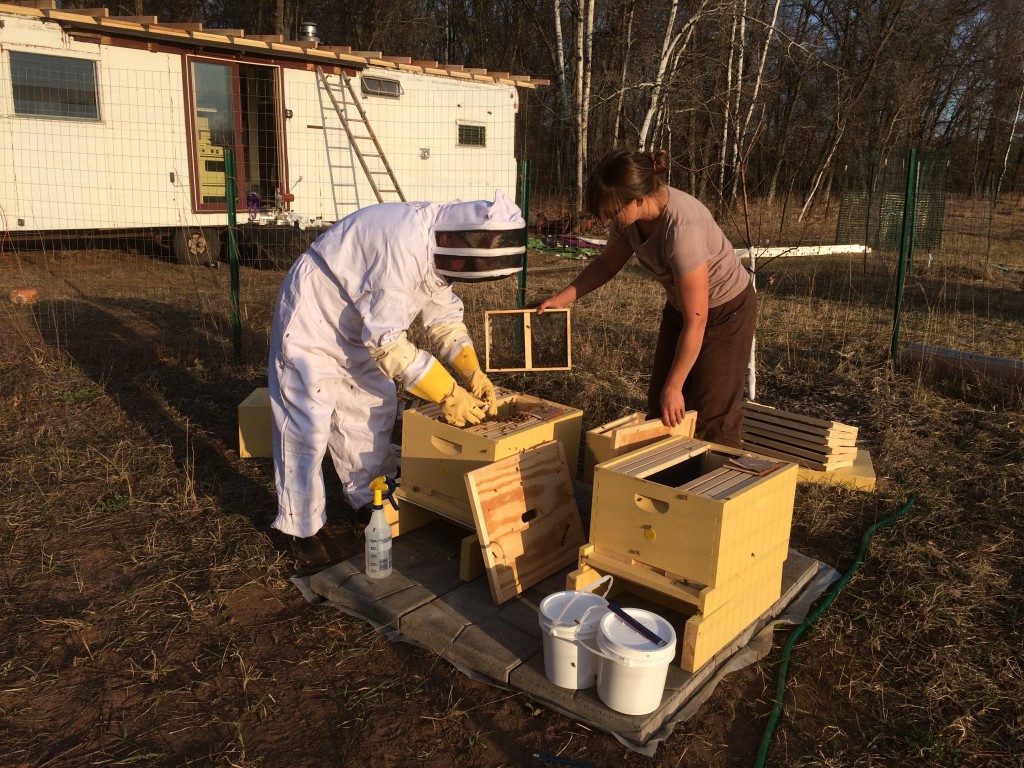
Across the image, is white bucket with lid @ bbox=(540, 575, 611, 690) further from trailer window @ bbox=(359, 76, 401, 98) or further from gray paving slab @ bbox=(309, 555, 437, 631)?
trailer window @ bbox=(359, 76, 401, 98)

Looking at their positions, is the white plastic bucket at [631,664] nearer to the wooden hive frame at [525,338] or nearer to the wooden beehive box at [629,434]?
the wooden beehive box at [629,434]

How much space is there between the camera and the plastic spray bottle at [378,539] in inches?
150

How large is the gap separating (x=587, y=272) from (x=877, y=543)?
2.24 m

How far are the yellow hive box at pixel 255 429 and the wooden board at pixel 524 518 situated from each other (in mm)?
2428

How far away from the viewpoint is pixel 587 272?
181 inches

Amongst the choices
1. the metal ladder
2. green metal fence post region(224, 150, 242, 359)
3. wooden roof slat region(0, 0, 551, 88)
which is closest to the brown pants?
green metal fence post region(224, 150, 242, 359)

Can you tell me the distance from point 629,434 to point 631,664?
1375 millimetres

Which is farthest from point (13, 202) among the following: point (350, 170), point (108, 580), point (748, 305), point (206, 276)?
point (748, 305)

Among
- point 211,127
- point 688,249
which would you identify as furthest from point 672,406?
point 211,127

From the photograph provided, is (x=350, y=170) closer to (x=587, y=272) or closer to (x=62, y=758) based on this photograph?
(x=587, y=272)

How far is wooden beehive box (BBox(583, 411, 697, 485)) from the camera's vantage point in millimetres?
3895

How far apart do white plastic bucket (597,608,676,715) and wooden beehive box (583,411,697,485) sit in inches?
42.2

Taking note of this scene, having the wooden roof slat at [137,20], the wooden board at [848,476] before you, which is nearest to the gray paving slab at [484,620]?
the wooden board at [848,476]

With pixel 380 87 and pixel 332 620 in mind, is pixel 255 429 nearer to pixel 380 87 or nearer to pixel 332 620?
pixel 332 620
